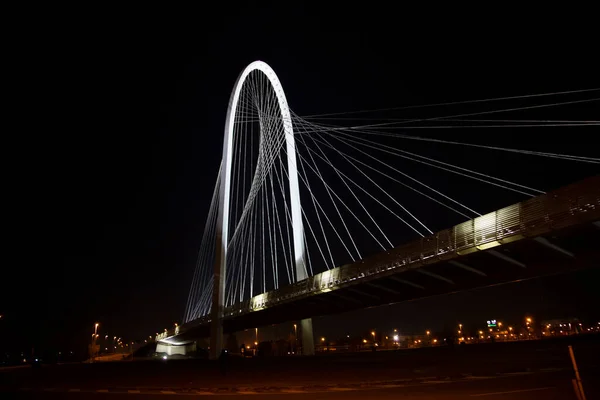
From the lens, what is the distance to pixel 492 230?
17.0 m

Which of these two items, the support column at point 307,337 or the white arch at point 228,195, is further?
the white arch at point 228,195

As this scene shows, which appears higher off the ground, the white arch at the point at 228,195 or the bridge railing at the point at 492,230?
the white arch at the point at 228,195

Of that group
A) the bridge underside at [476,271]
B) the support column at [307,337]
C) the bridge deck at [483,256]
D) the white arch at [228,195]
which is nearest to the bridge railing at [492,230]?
the bridge deck at [483,256]

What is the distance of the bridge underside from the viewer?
54.9 feet

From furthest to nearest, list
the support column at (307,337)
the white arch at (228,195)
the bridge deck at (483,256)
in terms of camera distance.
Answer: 1. the white arch at (228,195)
2. the support column at (307,337)
3. the bridge deck at (483,256)

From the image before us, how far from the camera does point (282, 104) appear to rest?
1602 inches

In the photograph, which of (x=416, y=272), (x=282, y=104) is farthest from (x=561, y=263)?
(x=282, y=104)

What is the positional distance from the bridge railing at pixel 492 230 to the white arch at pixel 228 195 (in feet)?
37.8

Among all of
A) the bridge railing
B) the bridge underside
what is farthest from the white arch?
the bridge railing

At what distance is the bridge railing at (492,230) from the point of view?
1427 centimetres

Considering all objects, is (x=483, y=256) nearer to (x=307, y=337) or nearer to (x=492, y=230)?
(x=492, y=230)

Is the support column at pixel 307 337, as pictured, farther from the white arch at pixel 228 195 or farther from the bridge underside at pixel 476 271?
the white arch at pixel 228 195

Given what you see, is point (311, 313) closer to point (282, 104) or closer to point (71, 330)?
point (282, 104)

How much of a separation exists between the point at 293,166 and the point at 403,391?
2899 cm
